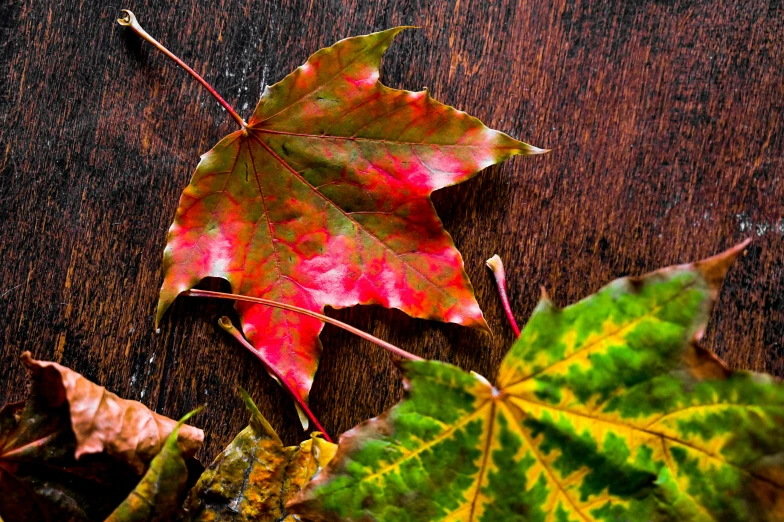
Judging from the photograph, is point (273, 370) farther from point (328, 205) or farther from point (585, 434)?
point (585, 434)

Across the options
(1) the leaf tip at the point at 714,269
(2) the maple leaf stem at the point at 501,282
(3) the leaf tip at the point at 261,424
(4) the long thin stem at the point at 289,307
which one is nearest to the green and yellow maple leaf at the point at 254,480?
(3) the leaf tip at the point at 261,424

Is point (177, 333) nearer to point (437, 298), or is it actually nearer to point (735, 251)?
point (437, 298)

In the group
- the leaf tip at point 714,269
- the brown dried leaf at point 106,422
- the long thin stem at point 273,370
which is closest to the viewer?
the leaf tip at point 714,269

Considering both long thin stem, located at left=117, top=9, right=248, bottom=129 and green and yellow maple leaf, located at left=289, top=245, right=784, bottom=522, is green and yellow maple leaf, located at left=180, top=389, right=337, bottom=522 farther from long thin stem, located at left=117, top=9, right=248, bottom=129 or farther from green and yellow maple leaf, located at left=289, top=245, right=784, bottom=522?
long thin stem, located at left=117, top=9, right=248, bottom=129

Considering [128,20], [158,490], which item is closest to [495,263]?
[158,490]

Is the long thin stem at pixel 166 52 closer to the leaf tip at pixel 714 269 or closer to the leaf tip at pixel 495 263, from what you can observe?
the leaf tip at pixel 495 263

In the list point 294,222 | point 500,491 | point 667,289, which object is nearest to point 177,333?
point 294,222
